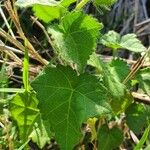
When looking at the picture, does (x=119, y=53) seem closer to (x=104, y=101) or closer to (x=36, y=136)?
(x=36, y=136)

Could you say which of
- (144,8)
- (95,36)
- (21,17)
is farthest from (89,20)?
(144,8)

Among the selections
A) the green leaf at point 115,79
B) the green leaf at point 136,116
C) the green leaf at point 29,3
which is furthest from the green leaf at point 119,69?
the green leaf at point 29,3

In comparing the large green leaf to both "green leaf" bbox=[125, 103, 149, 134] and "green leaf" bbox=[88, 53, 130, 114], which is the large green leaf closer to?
"green leaf" bbox=[88, 53, 130, 114]

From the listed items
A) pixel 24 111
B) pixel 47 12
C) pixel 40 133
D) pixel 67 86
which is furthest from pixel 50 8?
pixel 40 133

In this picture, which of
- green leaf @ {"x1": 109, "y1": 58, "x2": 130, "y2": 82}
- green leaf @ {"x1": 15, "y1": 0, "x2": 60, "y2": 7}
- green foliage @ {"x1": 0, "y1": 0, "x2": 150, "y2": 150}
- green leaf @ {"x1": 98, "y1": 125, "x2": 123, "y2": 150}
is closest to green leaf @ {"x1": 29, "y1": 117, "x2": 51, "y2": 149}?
green foliage @ {"x1": 0, "y1": 0, "x2": 150, "y2": 150}

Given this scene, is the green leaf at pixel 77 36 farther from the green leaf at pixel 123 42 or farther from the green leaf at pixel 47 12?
the green leaf at pixel 123 42

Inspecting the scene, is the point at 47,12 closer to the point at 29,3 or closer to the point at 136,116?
the point at 29,3
